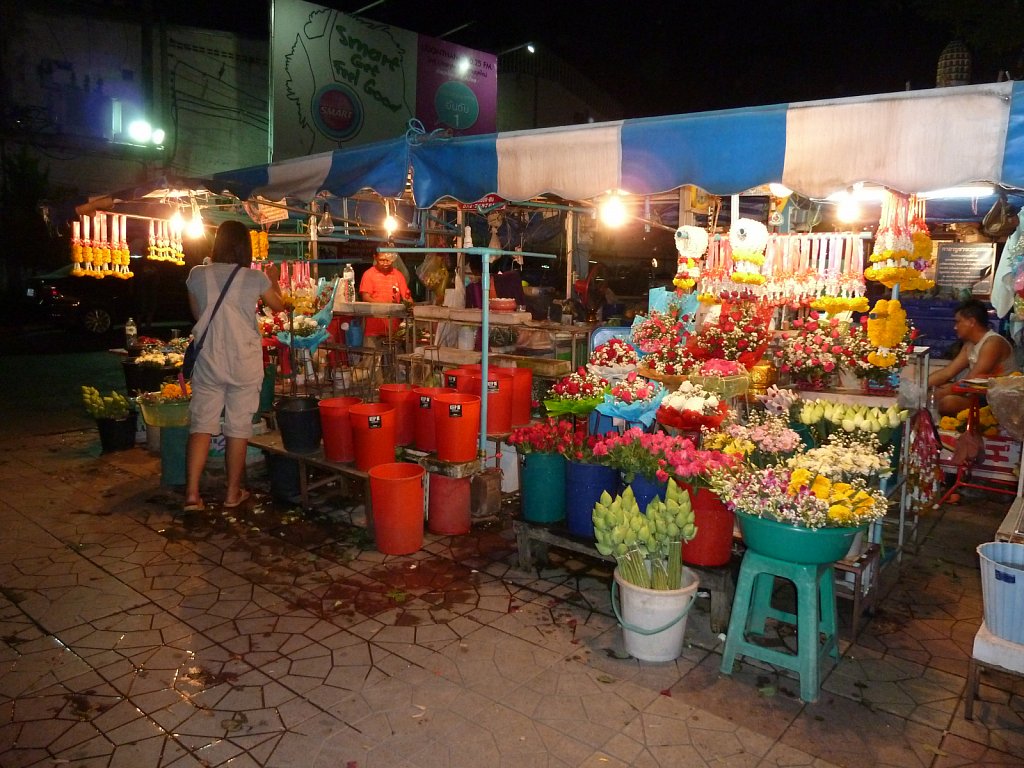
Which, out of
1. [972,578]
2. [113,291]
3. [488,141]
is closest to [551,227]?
[488,141]

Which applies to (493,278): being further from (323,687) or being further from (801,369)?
(323,687)

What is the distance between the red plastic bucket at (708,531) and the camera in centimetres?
419

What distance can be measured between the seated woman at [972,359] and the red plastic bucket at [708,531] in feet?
12.8

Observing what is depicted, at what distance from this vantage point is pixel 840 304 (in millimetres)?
6023

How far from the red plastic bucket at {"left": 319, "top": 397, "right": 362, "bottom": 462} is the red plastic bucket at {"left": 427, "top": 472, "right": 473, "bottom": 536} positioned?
0.83 m

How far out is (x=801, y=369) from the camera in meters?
5.55

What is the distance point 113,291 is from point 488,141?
1892cm

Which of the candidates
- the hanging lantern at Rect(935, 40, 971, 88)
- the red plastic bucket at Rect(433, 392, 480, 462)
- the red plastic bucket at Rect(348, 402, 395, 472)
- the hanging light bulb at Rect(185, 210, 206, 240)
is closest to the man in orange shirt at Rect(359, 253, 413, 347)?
the hanging light bulb at Rect(185, 210, 206, 240)

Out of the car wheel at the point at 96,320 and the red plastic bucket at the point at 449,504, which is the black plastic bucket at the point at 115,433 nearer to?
the red plastic bucket at the point at 449,504

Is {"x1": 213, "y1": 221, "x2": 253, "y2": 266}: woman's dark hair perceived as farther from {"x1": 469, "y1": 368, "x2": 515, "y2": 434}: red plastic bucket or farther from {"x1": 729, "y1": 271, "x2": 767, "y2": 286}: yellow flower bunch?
{"x1": 729, "y1": 271, "x2": 767, "y2": 286}: yellow flower bunch

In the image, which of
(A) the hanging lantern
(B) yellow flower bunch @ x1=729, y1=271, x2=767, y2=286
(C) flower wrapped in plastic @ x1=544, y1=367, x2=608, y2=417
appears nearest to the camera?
(C) flower wrapped in plastic @ x1=544, y1=367, x2=608, y2=417

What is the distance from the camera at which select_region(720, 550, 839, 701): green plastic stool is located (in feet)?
11.6

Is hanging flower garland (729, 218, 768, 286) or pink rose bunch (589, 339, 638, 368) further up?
hanging flower garland (729, 218, 768, 286)

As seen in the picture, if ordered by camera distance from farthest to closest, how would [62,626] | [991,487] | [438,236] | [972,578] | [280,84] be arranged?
[280,84] → [438,236] → [991,487] → [972,578] → [62,626]
